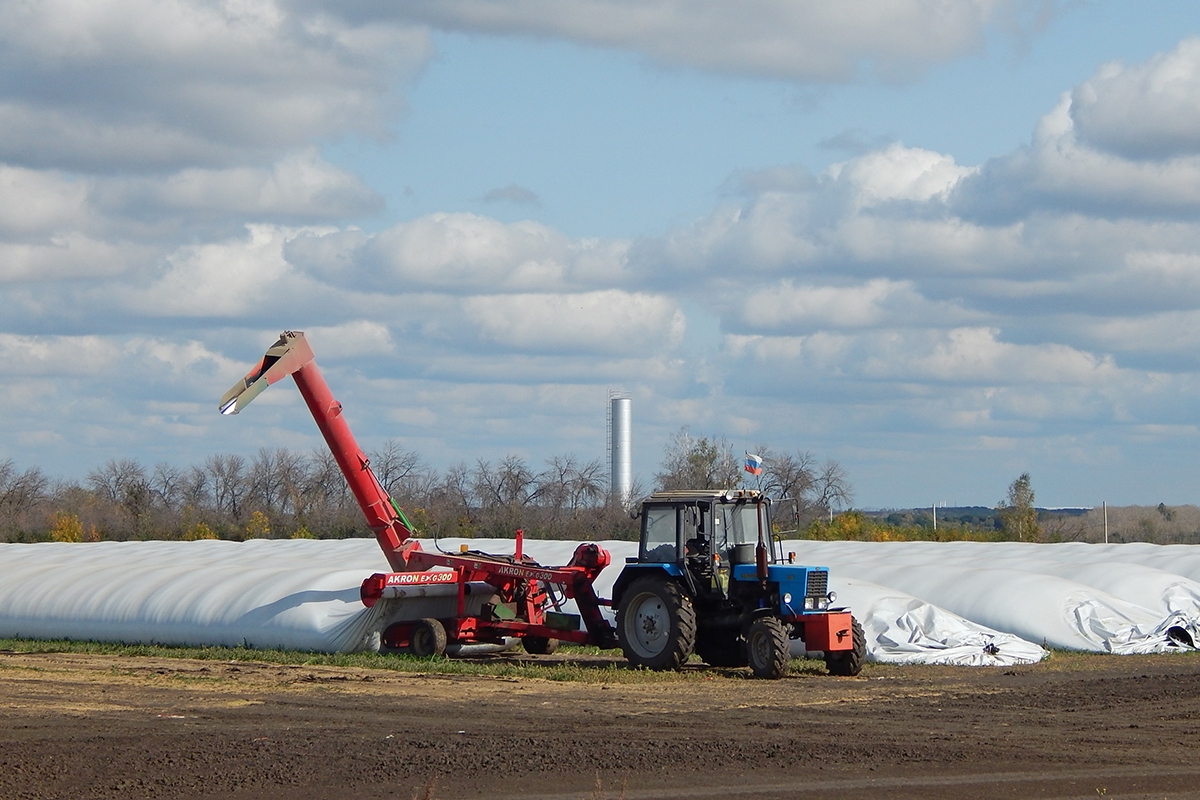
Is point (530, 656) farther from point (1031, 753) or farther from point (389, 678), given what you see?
point (1031, 753)

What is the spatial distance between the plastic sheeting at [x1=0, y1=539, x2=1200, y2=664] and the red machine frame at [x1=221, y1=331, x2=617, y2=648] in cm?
91

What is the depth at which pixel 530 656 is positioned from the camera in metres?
21.0

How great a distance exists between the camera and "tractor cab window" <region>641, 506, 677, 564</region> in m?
18.1

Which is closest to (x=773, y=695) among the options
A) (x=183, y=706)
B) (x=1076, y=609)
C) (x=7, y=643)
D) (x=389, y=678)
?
(x=389, y=678)

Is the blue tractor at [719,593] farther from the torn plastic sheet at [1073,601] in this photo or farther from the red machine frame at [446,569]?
the torn plastic sheet at [1073,601]

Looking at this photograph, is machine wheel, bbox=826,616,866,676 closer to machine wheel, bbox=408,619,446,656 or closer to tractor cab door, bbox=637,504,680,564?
tractor cab door, bbox=637,504,680,564

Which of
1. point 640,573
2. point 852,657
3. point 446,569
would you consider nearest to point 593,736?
point 640,573

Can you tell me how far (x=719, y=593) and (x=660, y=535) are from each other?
3.60 feet

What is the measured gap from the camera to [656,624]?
59.3 feet

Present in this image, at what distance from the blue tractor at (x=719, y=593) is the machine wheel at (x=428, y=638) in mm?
2760

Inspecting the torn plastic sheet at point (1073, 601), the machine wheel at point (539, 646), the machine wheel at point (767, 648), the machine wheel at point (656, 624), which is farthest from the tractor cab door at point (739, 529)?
the torn plastic sheet at point (1073, 601)

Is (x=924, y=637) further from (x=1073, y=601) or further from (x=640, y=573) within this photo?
(x=640, y=573)

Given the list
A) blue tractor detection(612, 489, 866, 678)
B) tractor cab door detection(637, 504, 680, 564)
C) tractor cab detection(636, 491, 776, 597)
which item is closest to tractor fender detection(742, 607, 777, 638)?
blue tractor detection(612, 489, 866, 678)

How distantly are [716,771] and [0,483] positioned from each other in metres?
71.1
